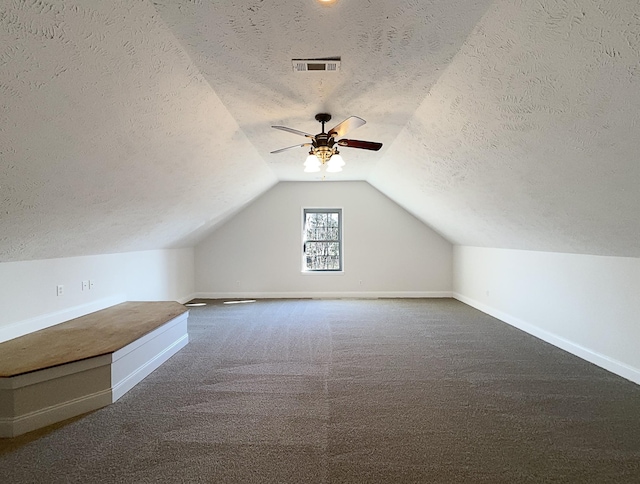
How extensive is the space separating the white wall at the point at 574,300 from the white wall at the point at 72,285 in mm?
5481

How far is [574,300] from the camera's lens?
3.62 metres

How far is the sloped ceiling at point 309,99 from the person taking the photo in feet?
5.34

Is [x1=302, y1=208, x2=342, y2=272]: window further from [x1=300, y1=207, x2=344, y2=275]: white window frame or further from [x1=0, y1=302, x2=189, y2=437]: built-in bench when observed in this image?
[x1=0, y1=302, x2=189, y2=437]: built-in bench

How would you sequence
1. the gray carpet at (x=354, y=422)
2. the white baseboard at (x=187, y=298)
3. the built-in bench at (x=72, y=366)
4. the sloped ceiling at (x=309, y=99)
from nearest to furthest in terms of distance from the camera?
the sloped ceiling at (x=309, y=99), the gray carpet at (x=354, y=422), the built-in bench at (x=72, y=366), the white baseboard at (x=187, y=298)

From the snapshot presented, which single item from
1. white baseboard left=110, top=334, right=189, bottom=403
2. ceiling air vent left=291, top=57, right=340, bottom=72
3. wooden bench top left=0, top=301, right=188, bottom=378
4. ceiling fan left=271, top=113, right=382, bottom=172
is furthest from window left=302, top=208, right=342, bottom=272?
ceiling air vent left=291, top=57, right=340, bottom=72

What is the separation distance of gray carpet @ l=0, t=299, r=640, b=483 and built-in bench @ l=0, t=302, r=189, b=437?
0.11 meters

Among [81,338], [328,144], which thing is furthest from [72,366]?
[328,144]

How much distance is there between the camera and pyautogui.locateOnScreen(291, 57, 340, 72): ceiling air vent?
7.55ft

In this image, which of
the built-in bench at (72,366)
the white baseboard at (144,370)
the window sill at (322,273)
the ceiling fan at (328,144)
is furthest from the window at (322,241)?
the built-in bench at (72,366)

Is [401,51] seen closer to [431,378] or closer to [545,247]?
[431,378]

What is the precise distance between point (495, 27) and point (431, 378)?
8.74ft

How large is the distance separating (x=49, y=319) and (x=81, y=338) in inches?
31.5

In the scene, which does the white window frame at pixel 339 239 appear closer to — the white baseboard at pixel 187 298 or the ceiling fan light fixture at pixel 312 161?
the white baseboard at pixel 187 298

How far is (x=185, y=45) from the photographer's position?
2086mm
